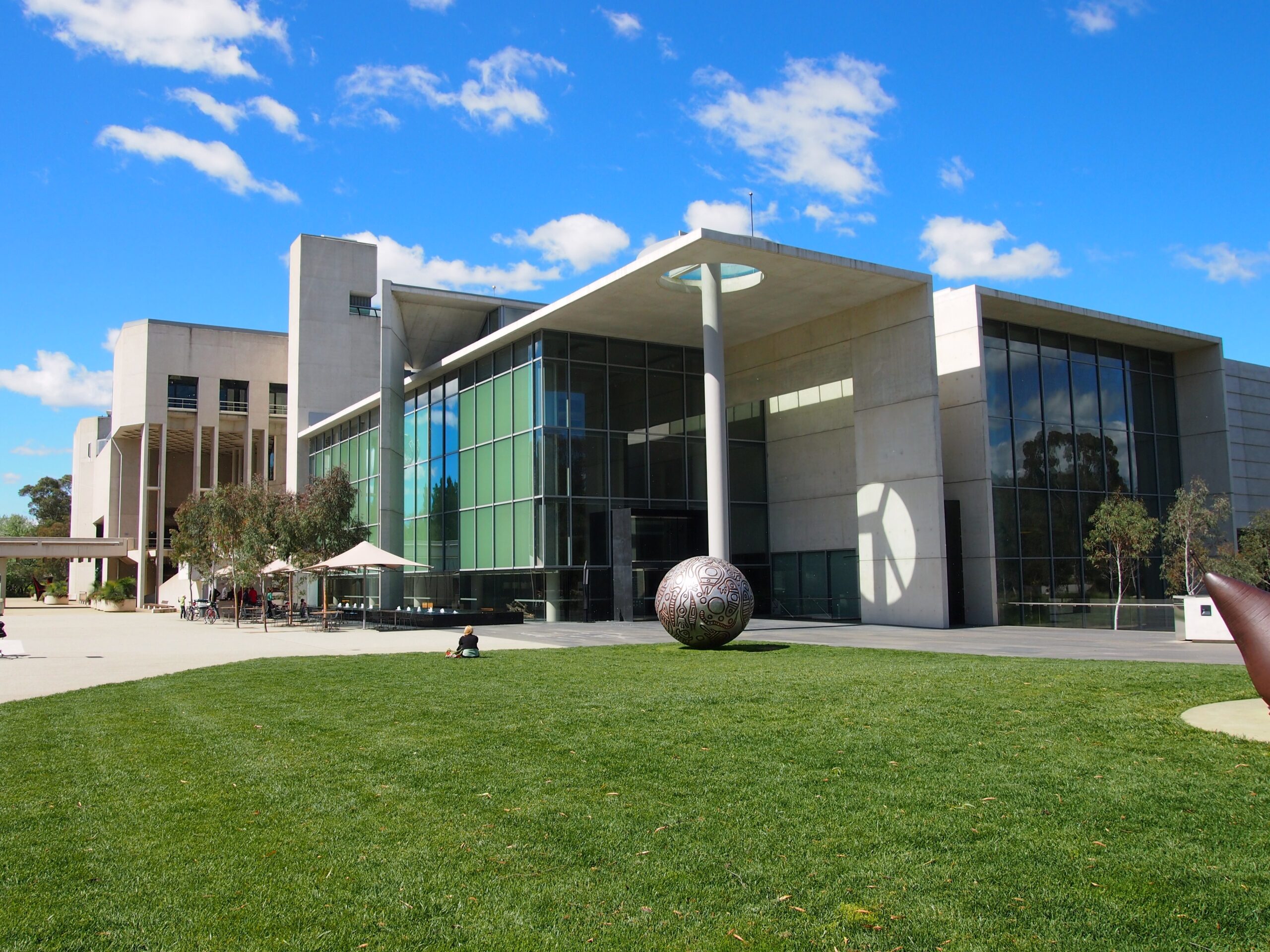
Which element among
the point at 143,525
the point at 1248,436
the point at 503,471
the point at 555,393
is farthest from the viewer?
the point at 143,525

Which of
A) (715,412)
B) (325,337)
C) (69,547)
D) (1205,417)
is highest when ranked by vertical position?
(325,337)

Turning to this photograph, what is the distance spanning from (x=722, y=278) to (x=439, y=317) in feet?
48.1

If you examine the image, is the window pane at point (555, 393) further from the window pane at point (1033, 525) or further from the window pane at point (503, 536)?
the window pane at point (1033, 525)

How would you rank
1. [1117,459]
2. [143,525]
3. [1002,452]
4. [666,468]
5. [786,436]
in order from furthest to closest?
[143,525]
[786,436]
[1117,459]
[666,468]
[1002,452]

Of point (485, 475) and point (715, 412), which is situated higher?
point (715, 412)

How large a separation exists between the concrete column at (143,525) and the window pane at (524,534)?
41.1 m

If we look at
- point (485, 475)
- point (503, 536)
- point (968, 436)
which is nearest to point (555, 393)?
point (485, 475)

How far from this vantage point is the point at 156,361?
63.5m

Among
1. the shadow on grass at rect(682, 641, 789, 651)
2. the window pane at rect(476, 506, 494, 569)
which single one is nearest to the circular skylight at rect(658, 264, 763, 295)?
the window pane at rect(476, 506, 494, 569)

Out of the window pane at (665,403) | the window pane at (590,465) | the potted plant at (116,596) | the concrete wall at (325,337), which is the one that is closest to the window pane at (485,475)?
the window pane at (590,465)

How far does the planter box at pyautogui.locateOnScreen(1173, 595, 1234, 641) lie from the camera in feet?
67.1

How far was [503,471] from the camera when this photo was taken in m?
33.7

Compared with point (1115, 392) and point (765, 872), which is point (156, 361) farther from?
point (765, 872)

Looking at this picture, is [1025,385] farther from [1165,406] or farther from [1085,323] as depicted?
[1165,406]
